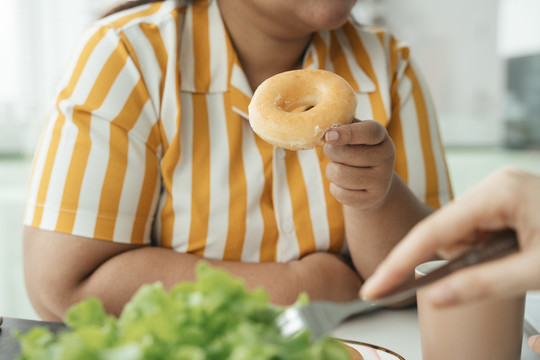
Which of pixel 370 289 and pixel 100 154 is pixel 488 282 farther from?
pixel 100 154

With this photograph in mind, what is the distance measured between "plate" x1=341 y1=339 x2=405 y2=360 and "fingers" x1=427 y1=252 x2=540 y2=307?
23 centimetres

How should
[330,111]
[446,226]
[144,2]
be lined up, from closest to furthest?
[446,226] < [330,111] < [144,2]

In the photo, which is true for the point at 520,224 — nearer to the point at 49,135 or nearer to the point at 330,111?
the point at 330,111

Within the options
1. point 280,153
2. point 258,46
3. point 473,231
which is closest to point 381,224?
point 280,153

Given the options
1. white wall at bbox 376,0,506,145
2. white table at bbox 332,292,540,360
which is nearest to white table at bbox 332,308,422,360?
white table at bbox 332,292,540,360

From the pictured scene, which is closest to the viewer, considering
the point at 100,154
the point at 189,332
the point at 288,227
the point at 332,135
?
the point at 189,332

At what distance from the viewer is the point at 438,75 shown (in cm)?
285

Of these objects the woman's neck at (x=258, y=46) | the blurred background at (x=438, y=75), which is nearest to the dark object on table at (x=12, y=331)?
the woman's neck at (x=258, y=46)

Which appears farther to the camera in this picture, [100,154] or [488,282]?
[100,154]

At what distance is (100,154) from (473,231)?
0.72m

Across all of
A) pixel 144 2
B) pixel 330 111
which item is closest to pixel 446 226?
pixel 330 111

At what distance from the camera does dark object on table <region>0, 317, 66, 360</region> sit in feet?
2.09

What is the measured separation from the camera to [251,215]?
1096 millimetres

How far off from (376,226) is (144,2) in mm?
739
